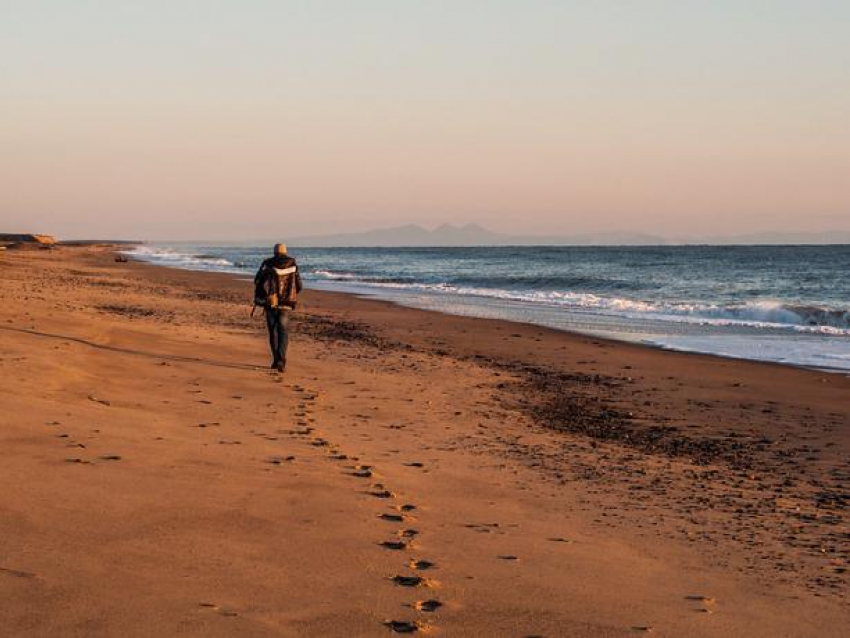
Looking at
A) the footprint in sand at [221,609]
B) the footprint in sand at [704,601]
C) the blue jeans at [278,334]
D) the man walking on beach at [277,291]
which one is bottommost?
the footprint in sand at [704,601]

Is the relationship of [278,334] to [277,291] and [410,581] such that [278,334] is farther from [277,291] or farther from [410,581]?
[410,581]

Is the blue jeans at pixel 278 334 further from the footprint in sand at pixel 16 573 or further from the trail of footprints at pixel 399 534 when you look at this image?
the footprint in sand at pixel 16 573

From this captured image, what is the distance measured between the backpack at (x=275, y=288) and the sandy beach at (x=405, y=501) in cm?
99

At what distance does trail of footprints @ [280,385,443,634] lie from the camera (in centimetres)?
413

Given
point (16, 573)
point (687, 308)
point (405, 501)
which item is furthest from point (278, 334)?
point (687, 308)

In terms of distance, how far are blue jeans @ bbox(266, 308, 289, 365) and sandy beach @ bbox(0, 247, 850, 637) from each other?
439mm

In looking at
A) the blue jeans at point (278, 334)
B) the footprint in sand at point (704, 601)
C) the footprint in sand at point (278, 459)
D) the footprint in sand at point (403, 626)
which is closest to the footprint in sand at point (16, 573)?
the footprint in sand at point (403, 626)

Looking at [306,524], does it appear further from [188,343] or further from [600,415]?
[188,343]

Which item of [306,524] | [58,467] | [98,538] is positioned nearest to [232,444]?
[58,467]

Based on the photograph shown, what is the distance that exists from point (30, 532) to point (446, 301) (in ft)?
97.1

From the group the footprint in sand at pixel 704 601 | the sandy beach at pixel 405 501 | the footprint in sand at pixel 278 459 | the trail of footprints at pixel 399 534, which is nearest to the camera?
the trail of footprints at pixel 399 534

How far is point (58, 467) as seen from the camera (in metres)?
6.11

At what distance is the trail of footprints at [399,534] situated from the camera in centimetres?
413

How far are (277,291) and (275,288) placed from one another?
5cm
